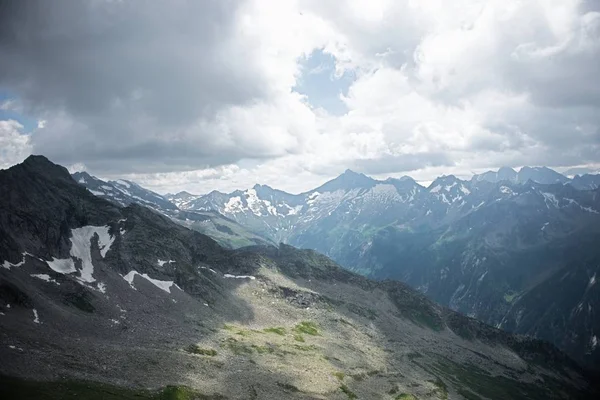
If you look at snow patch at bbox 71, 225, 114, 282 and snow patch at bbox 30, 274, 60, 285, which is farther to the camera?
snow patch at bbox 71, 225, 114, 282

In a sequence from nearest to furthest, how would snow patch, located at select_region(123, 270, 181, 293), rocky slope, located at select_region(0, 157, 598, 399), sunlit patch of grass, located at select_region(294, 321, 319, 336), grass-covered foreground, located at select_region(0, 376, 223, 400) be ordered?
1. grass-covered foreground, located at select_region(0, 376, 223, 400)
2. rocky slope, located at select_region(0, 157, 598, 399)
3. snow patch, located at select_region(123, 270, 181, 293)
4. sunlit patch of grass, located at select_region(294, 321, 319, 336)

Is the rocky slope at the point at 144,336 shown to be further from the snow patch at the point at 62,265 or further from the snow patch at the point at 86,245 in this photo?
the snow patch at the point at 62,265

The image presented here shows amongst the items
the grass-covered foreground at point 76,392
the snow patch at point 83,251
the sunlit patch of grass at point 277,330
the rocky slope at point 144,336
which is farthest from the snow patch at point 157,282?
the grass-covered foreground at point 76,392

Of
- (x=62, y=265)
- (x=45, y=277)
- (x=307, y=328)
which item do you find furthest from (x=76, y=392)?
(x=307, y=328)

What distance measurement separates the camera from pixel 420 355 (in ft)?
646

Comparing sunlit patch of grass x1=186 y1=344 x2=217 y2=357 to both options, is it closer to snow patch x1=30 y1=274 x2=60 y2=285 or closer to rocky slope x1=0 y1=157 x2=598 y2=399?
rocky slope x1=0 y1=157 x2=598 y2=399

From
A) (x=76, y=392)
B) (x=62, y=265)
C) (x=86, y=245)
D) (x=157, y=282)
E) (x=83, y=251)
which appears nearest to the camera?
(x=76, y=392)

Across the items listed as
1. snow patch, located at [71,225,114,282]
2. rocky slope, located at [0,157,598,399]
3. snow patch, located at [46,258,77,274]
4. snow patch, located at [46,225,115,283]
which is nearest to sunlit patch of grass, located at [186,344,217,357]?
rocky slope, located at [0,157,598,399]

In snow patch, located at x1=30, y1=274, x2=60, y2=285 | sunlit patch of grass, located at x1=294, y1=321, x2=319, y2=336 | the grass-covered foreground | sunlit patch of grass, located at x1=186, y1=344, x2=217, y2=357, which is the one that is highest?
snow patch, located at x1=30, y1=274, x2=60, y2=285

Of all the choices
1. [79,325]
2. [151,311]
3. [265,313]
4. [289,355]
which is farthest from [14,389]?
[265,313]

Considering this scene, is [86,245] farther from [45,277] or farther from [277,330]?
[277,330]

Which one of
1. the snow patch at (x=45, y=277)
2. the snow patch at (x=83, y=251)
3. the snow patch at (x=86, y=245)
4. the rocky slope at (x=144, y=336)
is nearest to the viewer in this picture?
A: the rocky slope at (x=144, y=336)

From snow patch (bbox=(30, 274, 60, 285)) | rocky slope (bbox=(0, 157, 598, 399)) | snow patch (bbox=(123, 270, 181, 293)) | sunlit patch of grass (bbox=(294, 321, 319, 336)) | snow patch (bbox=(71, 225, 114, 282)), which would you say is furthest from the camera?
sunlit patch of grass (bbox=(294, 321, 319, 336))

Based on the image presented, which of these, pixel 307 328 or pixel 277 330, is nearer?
pixel 277 330
